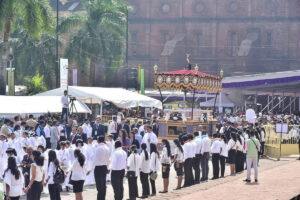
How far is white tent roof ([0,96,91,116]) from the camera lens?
28547mm

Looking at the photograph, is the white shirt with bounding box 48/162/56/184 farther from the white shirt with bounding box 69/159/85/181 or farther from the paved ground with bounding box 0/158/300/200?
the paved ground with bounding box 0/158/300/200

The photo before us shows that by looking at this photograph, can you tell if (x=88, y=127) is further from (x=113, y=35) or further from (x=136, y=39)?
(x=136, y=39)

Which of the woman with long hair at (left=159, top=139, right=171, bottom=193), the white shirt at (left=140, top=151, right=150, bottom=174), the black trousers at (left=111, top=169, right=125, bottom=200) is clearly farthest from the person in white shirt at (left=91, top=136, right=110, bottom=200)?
the woman with long hair at (left=159, top=139, right=171, bottom=193)

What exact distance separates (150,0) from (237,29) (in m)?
10.7

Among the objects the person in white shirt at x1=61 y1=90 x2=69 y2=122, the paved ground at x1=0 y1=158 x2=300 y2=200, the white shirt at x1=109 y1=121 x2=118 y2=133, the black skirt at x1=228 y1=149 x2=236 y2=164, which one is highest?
the person in white shirt at x1=61 y1=90 x2=69 y2=122

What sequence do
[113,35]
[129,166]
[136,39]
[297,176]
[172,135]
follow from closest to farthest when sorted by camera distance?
1. [129,166]
2. [297,176]
3. [172,135]
4. [113,35]
5. [136,39]

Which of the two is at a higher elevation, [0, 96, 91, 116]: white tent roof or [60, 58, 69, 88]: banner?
[60, 58, 69, 88]: banner

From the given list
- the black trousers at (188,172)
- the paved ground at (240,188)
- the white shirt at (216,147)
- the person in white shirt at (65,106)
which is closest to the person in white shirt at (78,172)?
the paved ground at (240,188)

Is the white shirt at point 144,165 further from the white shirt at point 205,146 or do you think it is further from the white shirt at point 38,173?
the white shirt at point 205,146

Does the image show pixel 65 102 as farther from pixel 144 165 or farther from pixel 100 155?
pixel 100 155

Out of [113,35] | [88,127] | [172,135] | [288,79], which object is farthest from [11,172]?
[113,35]

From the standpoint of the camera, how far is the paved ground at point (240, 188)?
16219 mm

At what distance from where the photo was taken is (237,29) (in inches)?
2928

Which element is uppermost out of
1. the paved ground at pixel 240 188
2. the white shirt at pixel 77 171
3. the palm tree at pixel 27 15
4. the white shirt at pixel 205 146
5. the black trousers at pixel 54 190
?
the palm tree at pixel 27 15
